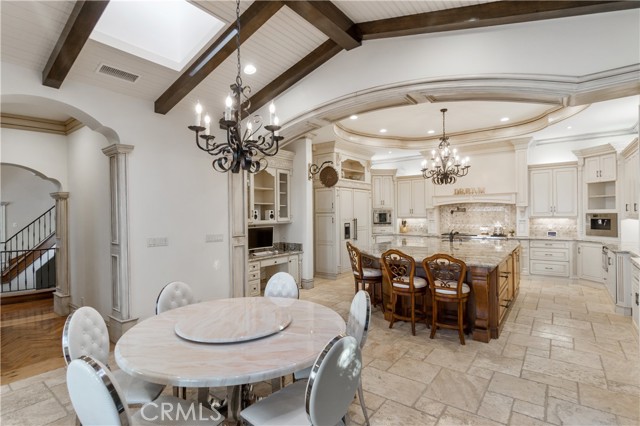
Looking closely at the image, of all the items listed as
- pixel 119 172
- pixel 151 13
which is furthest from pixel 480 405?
pixel 151 13

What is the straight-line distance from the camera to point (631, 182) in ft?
16.1

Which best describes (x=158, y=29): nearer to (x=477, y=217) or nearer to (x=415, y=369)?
(x=415, y=369)

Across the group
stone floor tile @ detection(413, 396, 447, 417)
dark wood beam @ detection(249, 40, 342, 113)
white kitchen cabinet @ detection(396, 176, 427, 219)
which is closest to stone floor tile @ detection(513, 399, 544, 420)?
stone floor tile @ detection(413, 396, 447, 417)

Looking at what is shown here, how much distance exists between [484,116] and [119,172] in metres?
6.06

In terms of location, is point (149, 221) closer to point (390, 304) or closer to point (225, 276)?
point (225, 276)

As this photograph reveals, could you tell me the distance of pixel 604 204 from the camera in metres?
6.36

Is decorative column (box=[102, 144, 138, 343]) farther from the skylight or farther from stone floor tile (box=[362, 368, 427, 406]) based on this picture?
stone floor tile (box=[362, 368, 427, 406])

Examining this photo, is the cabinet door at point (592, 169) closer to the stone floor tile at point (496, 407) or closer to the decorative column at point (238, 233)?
the stone floor tile at point (496, 407)

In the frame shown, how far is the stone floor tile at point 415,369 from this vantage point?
288cm

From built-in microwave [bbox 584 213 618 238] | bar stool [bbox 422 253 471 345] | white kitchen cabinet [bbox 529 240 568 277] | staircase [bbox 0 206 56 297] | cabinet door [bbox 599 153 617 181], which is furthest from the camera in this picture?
staircase [bbox 0 206 56 297]

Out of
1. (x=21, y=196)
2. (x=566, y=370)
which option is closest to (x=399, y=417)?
(x=566, y=370)

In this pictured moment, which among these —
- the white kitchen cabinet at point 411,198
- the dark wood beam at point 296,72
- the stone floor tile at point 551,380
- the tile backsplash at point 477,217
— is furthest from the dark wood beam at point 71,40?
the tile backsplash at point 477,217

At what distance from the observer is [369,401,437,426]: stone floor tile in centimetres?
227

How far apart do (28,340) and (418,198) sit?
319 inches
